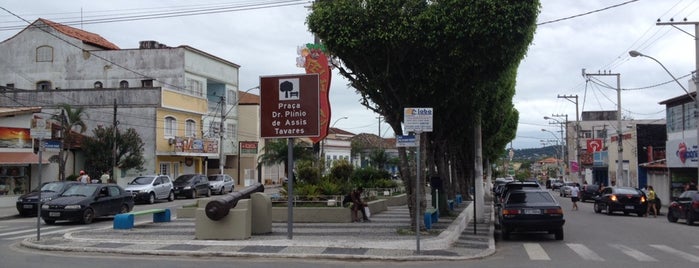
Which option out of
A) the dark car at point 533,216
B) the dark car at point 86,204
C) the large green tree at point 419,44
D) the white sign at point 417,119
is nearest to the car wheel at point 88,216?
Result: the dark car at point 86,204

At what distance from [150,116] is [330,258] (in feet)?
111

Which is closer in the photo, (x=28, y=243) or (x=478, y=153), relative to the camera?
(x=28, y=243)

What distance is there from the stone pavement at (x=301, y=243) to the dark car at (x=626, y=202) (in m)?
14.0

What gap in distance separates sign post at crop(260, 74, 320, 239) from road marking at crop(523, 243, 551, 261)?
5.79m

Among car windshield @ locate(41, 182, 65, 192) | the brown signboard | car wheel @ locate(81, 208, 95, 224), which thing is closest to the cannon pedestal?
the brown signboard

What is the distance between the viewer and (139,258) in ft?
41.9

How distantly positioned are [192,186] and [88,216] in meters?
18.7

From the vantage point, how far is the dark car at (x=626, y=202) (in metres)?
29.2

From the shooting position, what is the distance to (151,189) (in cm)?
3512

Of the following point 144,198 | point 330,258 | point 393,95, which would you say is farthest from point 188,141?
point 330,258

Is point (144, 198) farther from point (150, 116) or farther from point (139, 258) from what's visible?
point (139, 258)

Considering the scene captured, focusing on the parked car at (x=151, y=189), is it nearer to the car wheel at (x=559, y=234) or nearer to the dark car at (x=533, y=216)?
the dark car at (x=533, y=216)

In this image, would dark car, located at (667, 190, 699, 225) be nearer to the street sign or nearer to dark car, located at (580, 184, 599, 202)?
the street sign

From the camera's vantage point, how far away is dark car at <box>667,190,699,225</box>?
76.6ft
